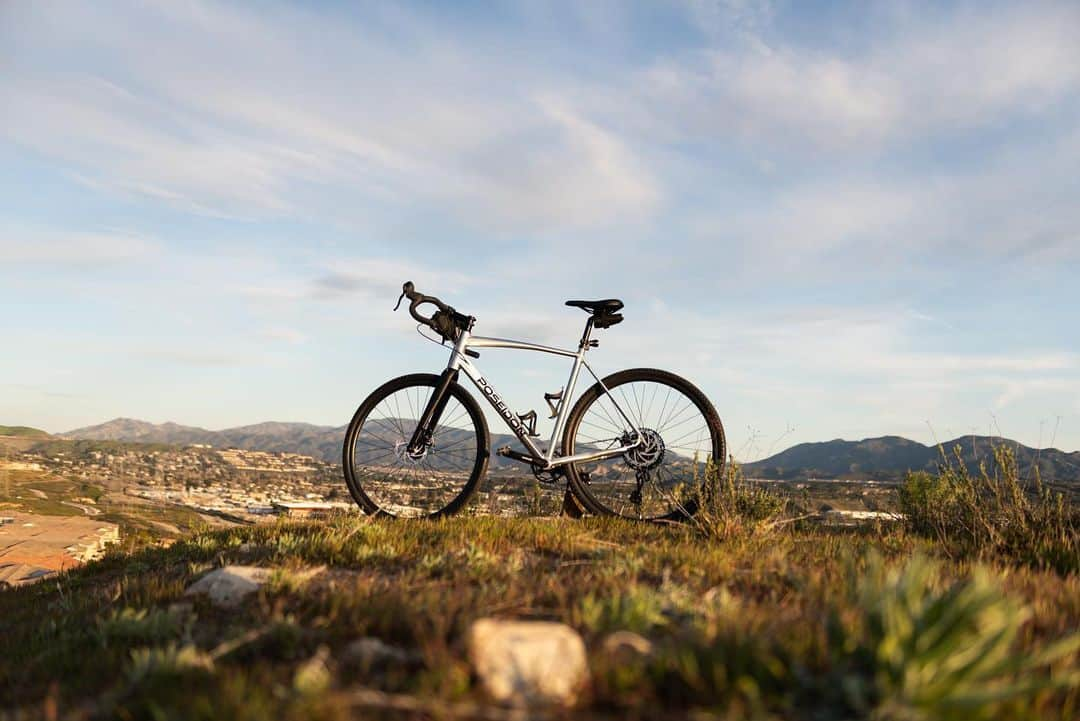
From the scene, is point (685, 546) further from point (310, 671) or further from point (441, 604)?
point (310, 671)

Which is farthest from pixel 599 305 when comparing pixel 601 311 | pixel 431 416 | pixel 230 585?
pixel 230 585

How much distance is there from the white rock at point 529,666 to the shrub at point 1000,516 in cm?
491

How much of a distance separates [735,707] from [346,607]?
2.08 metres

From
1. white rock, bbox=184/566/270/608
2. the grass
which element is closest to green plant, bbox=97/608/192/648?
the grass

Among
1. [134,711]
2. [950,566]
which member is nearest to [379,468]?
[134,711]

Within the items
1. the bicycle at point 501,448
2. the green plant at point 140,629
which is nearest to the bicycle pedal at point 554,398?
the bicycle at point 501,448

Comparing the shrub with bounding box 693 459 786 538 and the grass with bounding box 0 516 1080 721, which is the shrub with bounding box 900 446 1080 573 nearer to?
the grass with bounding box 0 516 1080 721

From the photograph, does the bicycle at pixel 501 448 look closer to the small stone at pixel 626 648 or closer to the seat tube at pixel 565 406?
the seat tube at pixel 565 406

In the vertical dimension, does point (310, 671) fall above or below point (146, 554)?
above

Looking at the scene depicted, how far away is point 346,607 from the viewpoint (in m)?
3.36

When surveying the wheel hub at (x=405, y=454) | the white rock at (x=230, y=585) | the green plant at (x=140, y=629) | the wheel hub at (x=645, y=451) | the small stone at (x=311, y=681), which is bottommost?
the green plant at (x=140, y=629)

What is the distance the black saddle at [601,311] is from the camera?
756 cm

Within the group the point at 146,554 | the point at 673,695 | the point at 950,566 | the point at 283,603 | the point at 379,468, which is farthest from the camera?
the point at 146,554

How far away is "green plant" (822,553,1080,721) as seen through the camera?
193 centimetres
